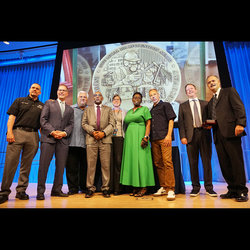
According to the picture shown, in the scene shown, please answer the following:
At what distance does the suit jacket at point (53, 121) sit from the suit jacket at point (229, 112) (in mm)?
2162

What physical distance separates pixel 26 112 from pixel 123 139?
151 cm

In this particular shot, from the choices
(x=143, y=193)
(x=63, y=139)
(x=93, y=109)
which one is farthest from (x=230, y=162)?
(x=63, y=139)

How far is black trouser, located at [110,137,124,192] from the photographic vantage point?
304 cm

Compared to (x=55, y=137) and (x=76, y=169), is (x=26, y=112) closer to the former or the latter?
(x=55, y=137)

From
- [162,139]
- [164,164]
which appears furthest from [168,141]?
[164,164]

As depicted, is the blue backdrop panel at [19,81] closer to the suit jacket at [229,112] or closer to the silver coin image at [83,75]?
the silver coin image at [83,75]

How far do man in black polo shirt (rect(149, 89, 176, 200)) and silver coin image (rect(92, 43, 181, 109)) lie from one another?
1.26 meters

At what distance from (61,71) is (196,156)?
3.65m

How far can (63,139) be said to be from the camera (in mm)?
2896

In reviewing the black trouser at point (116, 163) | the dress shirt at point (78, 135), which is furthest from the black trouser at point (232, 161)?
the dress shirt at point (78, 135)

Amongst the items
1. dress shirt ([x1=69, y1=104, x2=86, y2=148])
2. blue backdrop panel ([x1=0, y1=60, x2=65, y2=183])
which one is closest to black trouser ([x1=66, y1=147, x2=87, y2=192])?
dress shirt ([x1=69, y1=104, x2=86, y2=148])

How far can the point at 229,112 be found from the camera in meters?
2.55

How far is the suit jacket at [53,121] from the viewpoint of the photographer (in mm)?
2770

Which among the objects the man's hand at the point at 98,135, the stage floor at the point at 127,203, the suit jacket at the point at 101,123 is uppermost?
the suit jacket at the point at 101,123
